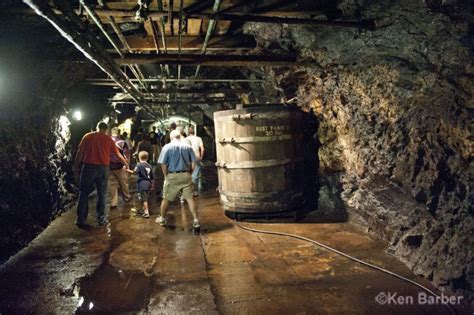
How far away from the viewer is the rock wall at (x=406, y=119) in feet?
12.4

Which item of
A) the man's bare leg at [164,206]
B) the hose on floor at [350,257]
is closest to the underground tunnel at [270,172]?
A: the hose on floor at [350,257]

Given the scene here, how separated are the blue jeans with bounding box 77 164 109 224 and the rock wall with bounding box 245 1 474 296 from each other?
4.32 meters

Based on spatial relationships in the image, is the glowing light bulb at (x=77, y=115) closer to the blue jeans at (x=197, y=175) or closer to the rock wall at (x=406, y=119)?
the blue jeans at (x=197, y=175)

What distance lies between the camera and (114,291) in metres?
3.83

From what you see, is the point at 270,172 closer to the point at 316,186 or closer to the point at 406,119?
the point at 316,186

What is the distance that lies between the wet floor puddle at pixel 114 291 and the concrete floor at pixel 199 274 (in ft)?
0.04

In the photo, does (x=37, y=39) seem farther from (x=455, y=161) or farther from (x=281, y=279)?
(x=455, y=161)

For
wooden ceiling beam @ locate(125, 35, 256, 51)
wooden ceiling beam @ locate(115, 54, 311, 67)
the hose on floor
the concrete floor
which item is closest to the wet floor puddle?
the concrete floor

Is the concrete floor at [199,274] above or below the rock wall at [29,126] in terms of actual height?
below

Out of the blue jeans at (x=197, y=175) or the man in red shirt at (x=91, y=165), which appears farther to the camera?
the blue jeans at (x=197, y=175)

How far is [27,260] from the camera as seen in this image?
190 inches

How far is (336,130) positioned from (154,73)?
9.37m

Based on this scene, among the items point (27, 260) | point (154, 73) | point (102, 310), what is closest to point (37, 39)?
point (27, 260)

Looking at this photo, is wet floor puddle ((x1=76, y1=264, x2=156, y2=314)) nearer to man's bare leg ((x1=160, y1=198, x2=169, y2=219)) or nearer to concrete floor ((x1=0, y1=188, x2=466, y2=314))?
concrete floor ((x1=0, y1=188, x2=466, y2=314))
